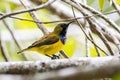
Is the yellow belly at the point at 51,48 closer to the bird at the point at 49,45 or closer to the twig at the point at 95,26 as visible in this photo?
the bird at the point at 49,45

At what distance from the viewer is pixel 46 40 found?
2.05 meters

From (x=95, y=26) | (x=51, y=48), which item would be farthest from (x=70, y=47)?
(x=95, y=26)

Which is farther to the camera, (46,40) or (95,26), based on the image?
(46,40)

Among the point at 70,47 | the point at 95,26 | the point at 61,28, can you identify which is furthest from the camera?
the point at 61,28

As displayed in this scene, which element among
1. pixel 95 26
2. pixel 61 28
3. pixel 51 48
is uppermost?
pixel 61 28

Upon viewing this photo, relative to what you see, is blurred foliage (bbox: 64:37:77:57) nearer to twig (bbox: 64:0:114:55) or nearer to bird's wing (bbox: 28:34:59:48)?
bird's wing (bbox: 28:34:59:48)

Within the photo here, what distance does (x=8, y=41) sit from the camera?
2797mm

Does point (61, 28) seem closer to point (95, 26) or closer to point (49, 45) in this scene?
point (49, 45)

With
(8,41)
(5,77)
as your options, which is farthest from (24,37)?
(5,77)

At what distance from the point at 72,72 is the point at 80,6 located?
118 centimetres

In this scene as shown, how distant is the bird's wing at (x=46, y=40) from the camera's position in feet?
6.64

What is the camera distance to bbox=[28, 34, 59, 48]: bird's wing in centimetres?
202

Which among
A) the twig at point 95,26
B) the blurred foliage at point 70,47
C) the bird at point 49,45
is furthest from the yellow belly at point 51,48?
the twig at point 95,26

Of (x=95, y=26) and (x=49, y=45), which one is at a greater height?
(x=49, y=45)
